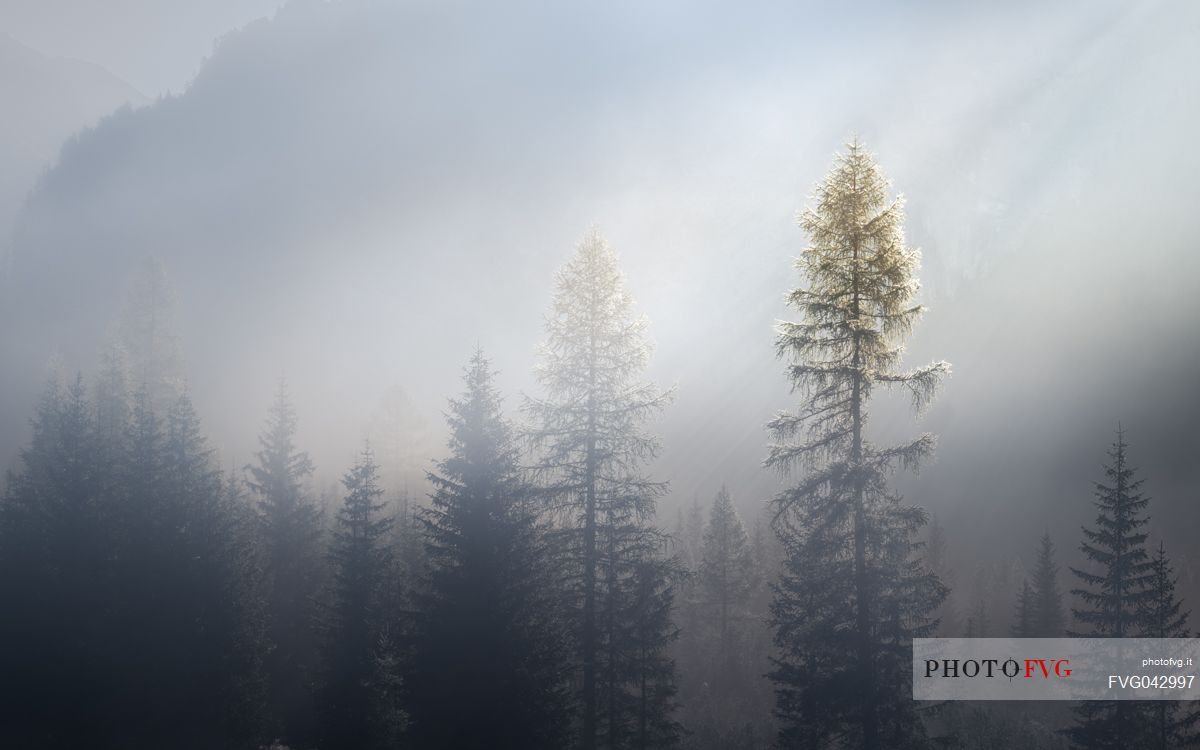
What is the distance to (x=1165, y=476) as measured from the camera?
632ft

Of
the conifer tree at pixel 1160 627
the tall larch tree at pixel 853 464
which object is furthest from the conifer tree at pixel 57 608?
the conifer tree at pixel 1160 627

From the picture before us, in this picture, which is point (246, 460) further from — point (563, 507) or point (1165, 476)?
point (1165, 476)

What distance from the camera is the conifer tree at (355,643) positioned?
20.8 metres

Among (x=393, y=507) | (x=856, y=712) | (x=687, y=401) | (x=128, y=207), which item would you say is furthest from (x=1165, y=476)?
(x=128, y=207)

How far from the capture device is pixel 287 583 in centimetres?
3177

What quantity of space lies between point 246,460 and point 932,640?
7200 centimetres

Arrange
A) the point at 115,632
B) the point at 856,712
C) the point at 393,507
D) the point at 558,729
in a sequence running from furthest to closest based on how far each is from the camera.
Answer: the point at 393,507 → the point at 115,632 → the point at 558,729 → the point at 856,712

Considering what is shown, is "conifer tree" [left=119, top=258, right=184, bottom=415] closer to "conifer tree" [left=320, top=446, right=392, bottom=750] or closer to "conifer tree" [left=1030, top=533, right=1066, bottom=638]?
"conifer tree" [left=320, top=446, right=392, bottom=750]

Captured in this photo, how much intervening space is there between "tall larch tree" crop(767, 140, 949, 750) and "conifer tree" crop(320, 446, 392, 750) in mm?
13283

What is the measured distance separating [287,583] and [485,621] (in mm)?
20277

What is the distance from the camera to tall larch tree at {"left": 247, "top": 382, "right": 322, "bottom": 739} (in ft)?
95.8

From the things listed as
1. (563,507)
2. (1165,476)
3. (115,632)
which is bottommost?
(115,632)

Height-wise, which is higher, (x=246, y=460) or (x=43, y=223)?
(x=43, y=223)

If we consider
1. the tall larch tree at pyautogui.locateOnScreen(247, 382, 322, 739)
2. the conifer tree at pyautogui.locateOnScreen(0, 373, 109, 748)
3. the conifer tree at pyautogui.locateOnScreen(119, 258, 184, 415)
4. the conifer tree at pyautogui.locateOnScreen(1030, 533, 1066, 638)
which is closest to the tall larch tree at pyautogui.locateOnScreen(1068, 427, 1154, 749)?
the tall larch tree at pyautogui.locateOnScreen(247, 382, 322, 739)
